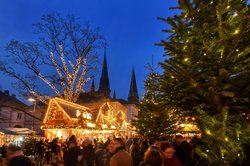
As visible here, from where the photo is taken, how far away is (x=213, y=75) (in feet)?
21.2

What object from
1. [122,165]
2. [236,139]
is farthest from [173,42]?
[122,165]

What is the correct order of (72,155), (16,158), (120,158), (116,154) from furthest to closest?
(72,155) < (116,154) < (120,158) < (16,158)

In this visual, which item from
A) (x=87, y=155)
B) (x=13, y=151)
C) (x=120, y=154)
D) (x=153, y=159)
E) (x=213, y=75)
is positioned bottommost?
(x=87, y=155)

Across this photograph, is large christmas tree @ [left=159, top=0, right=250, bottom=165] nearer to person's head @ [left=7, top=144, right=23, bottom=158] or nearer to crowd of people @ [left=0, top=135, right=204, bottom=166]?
crowd of people @ [left=0, top=135, right=204, bottom=166]

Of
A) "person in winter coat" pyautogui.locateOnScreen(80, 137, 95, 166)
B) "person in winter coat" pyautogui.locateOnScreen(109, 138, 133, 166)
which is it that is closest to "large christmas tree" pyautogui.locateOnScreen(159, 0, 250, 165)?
"person in winter coat" pyautogui.locateOnScreen(109, 138, 133, 166)

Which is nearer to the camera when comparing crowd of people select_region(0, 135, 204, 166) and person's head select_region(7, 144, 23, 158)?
person's head select_region(7, 144, 23, 158)

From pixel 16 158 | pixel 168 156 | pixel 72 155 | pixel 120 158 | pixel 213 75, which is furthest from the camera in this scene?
pixel 72 155

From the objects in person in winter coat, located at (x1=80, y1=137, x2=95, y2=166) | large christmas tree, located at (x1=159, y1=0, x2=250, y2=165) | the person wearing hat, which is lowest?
person in winter coat, located at (x1=80, y1=137, x2=95, y2=166)

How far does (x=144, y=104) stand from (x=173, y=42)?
11.4m

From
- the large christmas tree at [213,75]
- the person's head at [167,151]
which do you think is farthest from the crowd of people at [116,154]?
the large christmas tree at [213,75]

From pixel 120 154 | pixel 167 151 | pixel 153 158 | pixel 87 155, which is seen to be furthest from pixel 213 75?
pixel 87 155

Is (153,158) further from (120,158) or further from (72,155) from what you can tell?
(72,155)

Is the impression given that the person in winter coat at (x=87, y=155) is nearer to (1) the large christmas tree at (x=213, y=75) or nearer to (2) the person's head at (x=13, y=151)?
(1) the large christmas tree at (x=213, y=75)

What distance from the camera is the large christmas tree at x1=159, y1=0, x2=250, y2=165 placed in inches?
221
